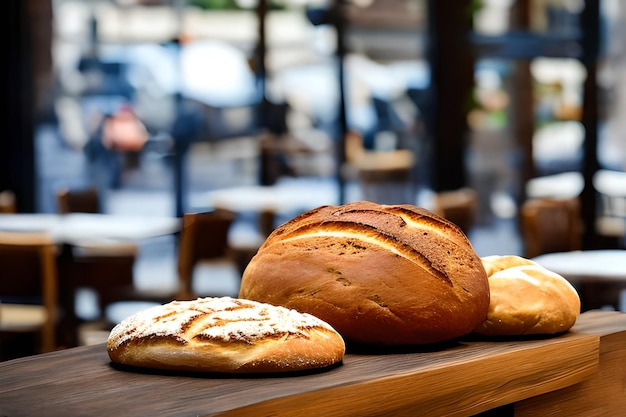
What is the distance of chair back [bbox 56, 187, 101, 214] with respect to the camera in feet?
19.6

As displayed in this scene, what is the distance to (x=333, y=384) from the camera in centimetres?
117

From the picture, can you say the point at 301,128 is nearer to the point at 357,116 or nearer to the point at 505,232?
the point at 357,116

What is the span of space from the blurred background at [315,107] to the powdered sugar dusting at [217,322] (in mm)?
5422

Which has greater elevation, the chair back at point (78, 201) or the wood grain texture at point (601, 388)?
the wood grain texture at point (601, 388)

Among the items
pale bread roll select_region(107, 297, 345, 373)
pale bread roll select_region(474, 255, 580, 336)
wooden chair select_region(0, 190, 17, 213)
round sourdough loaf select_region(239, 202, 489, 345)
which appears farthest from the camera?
wooden chair select_region(0, 190, 17, 213)

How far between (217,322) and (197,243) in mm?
3478

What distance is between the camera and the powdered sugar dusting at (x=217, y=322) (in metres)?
1.25

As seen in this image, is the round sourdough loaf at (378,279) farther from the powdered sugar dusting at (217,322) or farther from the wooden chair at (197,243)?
the wooden chair at (197,243)

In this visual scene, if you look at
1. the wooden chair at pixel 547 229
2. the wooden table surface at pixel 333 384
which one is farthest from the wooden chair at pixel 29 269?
the wooden table surface at pixel 333 384

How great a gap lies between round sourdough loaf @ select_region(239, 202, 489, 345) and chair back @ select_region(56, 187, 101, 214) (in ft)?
15.3

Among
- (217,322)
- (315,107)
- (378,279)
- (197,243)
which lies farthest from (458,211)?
(217,322)

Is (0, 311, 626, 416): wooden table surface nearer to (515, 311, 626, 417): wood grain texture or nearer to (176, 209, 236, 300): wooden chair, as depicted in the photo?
(515, 311, 626, 417): wood grain texture

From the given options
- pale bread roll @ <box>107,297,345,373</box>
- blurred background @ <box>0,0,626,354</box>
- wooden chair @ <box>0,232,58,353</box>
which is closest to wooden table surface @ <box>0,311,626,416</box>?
pale bread roll @ <box>107,297,345,373</box>

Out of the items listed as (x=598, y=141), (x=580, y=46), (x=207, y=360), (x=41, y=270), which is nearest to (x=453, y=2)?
(x=580, y=46)
